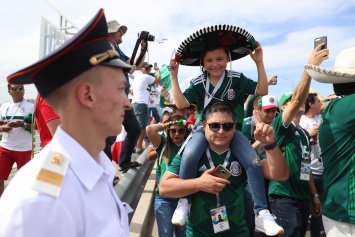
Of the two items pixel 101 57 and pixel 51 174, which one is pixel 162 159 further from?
pixel 51 174

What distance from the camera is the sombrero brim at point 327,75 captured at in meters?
2.72

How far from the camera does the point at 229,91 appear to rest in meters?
3.47

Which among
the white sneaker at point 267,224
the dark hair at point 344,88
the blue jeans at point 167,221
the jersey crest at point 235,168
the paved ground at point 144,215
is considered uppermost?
the dark hair at point 344,88

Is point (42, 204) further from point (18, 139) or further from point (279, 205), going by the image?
point (18, 139)

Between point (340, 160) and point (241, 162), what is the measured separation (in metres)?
0.82

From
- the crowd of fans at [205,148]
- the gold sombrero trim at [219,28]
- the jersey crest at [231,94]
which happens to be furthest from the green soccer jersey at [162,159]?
the gold sombrero trim at [219,28]

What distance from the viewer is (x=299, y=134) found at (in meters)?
4.25

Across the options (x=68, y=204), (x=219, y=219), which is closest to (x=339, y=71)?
(x=219, y=219)

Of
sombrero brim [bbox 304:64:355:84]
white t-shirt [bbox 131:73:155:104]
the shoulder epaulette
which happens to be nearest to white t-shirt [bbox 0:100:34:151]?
white t-shirt [bbox 131:73:155:104]

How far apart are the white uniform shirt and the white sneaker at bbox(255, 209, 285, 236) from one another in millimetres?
1786

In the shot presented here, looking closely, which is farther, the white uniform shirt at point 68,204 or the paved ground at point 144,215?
the paved ground at point 144,215

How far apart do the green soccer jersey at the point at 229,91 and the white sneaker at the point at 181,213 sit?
0.92 meters

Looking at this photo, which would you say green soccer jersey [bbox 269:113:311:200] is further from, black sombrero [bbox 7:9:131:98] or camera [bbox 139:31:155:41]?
black sombrero [bbox 7:9:131:98]

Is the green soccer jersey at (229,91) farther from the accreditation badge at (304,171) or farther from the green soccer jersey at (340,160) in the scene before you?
the accreditation badge at (304,171)
